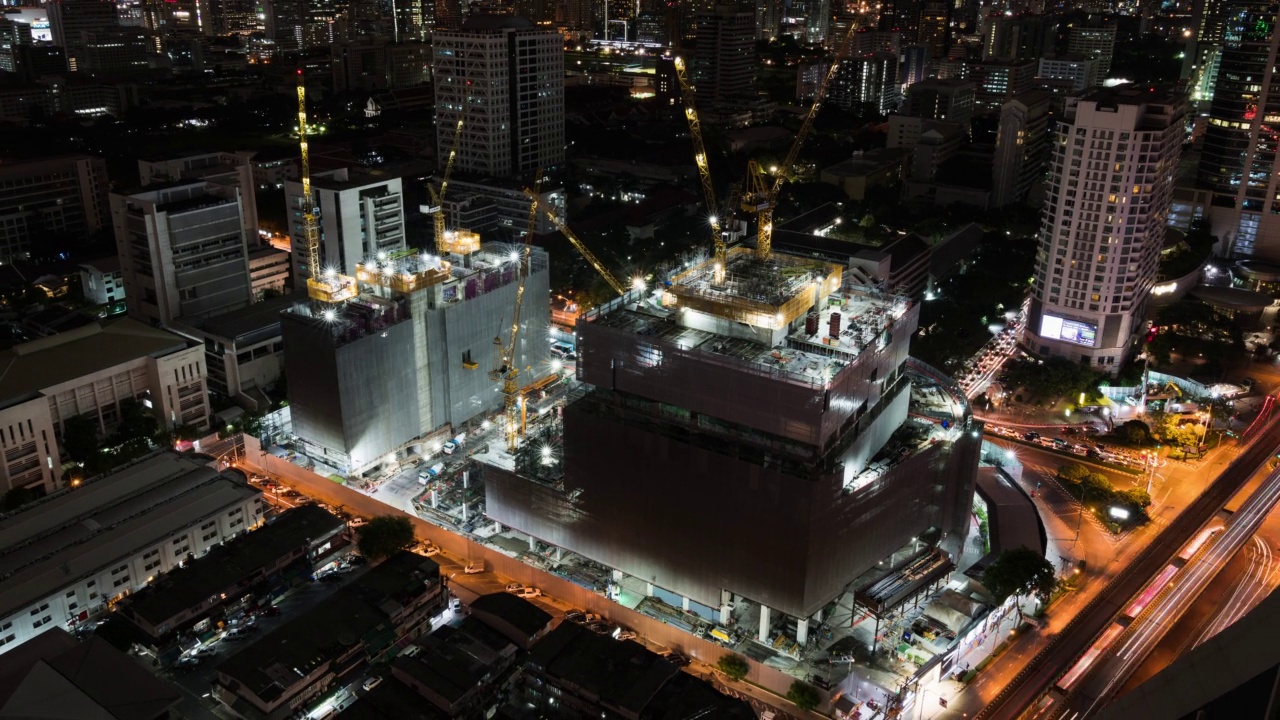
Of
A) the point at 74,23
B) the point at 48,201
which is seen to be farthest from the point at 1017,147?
the point at 74,23

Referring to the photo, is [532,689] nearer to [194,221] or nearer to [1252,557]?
[1252,557]

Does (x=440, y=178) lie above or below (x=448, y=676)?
above

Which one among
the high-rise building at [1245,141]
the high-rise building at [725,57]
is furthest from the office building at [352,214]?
the high-rise building at [725,57]

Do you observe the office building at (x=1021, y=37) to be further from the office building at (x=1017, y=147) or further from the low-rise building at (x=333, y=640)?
the low-rise building at (x=333, y=640)

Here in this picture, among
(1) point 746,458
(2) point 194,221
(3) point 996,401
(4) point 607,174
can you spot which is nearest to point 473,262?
(2) point 194,221

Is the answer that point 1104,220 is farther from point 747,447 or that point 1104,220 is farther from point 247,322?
point 247,322

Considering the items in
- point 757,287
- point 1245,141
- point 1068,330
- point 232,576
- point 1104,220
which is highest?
point 1245,141
